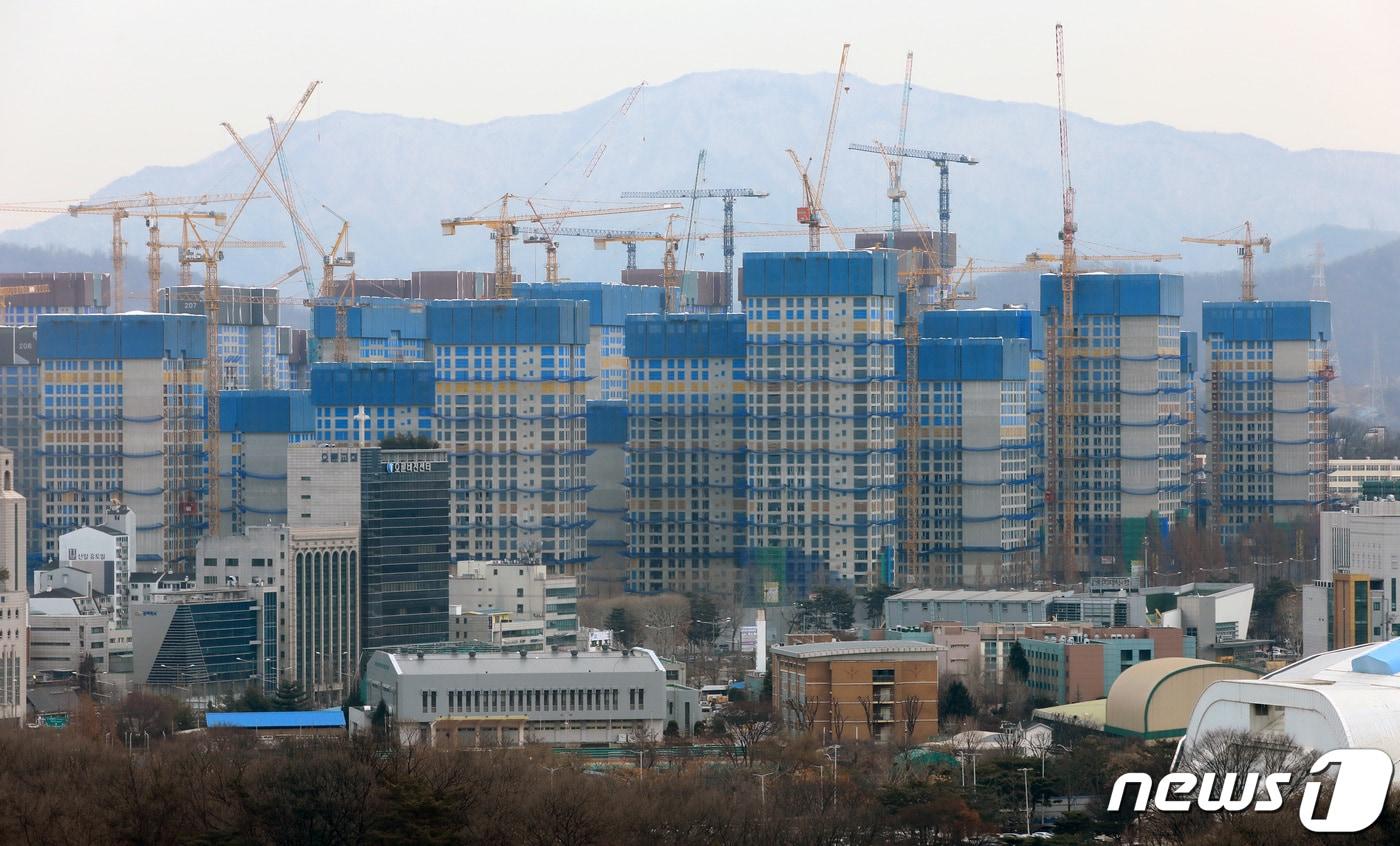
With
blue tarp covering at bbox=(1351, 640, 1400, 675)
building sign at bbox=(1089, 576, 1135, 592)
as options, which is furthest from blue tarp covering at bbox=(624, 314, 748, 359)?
blue tarp covering at bbox=(1351, 640, 1400, 675)

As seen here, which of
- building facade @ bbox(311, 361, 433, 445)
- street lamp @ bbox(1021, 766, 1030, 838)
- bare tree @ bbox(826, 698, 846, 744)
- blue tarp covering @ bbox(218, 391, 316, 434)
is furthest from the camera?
blue tarp covering @ bbox(218, 391, 316, 434)

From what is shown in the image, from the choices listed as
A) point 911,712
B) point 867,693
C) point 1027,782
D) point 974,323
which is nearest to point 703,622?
point 974,323

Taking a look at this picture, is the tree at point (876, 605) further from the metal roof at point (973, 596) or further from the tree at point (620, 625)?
the tree at point (620, 625)

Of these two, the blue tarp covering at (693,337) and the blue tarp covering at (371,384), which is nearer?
the blue tarp covering at (371,384)

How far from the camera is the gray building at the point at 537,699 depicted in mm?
64562

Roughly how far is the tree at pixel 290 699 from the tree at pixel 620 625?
14.4 metres

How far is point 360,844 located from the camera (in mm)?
46438

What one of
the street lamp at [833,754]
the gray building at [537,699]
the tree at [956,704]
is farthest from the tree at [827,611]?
the street lamp at [833,754]

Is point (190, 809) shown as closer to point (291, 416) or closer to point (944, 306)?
point (291, 416)

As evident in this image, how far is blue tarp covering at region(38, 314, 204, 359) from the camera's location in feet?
339

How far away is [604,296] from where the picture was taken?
4663 inches

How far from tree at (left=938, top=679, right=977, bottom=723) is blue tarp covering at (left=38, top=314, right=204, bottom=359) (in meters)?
43.5

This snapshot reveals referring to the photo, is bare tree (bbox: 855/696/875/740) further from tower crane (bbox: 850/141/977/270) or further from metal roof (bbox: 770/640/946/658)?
tower crane (bbox: 850/141/977/270)

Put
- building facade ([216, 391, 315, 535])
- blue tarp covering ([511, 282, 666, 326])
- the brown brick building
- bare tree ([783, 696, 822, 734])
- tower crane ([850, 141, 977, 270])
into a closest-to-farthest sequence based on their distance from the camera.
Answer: bare tree ([783, 696, 822, 734]), the brown brick building, building facade ([216, 391, 315, 535]), blue tarp covering ([511, 282, 666, 326]), tower crane ([850, 141, 977, 270])
